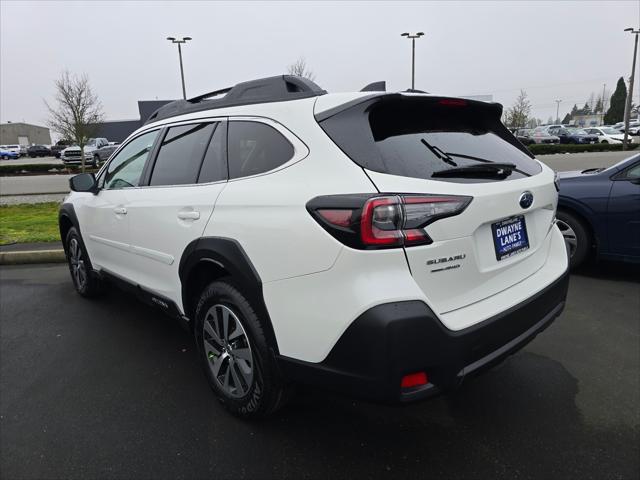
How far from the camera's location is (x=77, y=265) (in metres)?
4.80

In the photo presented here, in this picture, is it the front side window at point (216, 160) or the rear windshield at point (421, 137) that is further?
the front side window at point (216, 160)

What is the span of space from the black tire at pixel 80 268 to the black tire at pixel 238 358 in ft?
7.41

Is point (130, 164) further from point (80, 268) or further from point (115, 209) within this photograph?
point (80, 268)

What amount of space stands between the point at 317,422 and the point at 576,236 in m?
3.80

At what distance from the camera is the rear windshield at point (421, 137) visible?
1.98 metres

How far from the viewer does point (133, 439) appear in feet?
8.13

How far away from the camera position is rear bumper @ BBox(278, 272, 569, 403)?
5.77 ft

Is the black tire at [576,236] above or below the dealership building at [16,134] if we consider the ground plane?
below

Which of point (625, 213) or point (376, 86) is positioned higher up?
point (376, 86)

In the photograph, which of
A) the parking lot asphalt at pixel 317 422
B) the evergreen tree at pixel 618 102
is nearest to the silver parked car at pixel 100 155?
the parking lot asphalt at pixel 317 422

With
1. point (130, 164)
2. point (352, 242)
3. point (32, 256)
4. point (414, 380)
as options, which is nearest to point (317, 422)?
point (414, 380)

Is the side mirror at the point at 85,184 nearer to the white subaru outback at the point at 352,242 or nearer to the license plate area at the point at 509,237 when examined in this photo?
the white subaru outback at the point at 352,242

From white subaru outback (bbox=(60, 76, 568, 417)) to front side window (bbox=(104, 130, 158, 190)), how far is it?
58 cm

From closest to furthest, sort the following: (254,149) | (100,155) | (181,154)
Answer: (254,149) < (181,154) < (100,155)
